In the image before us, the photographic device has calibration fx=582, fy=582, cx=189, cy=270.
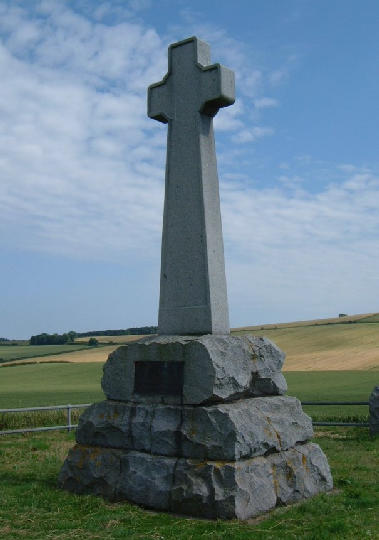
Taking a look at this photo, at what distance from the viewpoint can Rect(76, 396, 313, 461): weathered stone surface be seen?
22.4ft

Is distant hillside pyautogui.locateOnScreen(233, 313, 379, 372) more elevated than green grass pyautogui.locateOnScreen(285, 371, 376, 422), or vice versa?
distant hillside pyautogui.locateOnScreen(233, 313, 379, 372)

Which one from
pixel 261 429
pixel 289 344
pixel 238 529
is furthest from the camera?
pixel 289 344

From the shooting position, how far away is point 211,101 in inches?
321

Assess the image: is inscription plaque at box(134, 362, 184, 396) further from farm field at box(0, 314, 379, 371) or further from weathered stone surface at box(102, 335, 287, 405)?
farm field at box(0, 314, 379, 371)

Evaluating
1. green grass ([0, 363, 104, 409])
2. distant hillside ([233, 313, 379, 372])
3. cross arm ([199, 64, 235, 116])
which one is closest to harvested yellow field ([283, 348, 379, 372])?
distant hillside ([233, 313, 379, 372])

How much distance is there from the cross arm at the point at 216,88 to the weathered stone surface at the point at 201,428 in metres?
4.11

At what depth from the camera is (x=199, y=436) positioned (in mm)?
6938

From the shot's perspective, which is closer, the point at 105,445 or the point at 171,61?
the point at 105,445

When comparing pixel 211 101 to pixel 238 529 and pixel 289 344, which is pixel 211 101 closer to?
pixel 238 529

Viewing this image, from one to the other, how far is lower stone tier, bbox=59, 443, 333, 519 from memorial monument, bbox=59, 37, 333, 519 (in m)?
0.01

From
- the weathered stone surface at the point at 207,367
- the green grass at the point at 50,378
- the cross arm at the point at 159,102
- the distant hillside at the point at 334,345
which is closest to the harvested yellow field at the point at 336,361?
the distant hillside at the point at 334,345

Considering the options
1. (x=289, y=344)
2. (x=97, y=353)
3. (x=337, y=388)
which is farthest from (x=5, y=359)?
(x=337, y=388)

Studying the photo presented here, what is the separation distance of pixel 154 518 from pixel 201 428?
113 cm

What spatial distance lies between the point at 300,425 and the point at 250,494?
5.41 ft
